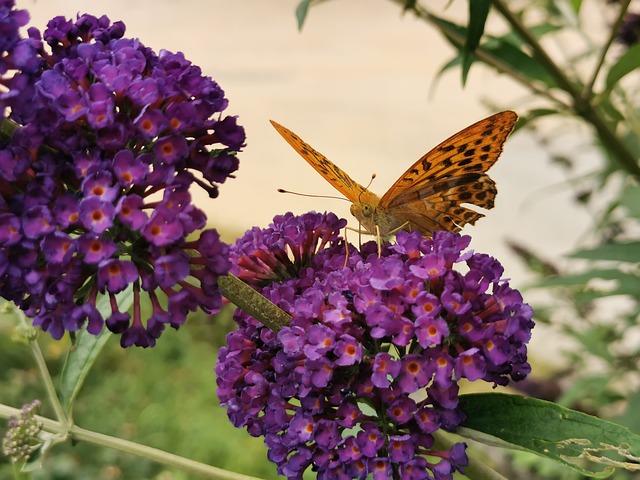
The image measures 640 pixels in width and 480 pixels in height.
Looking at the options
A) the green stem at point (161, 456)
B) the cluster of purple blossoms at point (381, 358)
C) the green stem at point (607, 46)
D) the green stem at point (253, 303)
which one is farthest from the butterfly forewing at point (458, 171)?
the green stem at point (607, 46)

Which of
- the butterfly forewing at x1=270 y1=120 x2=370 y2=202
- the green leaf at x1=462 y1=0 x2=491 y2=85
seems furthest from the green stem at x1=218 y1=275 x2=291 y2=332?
the green leaf at x1=462 y1=0 x2=491 y2=85

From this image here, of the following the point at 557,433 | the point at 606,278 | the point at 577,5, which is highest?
the point at 577,5

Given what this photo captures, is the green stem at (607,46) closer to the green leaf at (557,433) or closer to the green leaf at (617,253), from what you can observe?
the green leaf at (617,253)

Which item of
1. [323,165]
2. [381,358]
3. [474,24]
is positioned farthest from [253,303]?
[474,24]

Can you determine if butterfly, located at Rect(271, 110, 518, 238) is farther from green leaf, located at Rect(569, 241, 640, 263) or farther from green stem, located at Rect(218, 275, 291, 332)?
green leaf, located at Rect(569, 241, 640, 263)

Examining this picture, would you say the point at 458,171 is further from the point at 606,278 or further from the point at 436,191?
the point at 606,278

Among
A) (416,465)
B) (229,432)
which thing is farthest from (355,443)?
(229,432)
